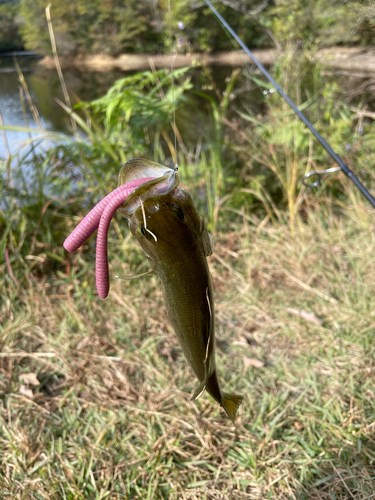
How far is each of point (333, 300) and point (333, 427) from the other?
3.01 ft

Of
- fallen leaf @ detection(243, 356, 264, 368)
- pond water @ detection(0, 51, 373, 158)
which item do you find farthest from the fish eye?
pond water @ detection(0, 51, 373, 158)

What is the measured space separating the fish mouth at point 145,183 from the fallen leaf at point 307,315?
180cm

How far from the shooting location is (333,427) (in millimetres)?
1469

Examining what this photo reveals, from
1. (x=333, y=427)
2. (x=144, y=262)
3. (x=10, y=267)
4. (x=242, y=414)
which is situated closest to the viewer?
(x=333, y=427)

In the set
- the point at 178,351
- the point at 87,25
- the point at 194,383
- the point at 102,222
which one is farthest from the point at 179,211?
the point at 87,25

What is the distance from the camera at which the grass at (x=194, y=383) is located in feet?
4.48

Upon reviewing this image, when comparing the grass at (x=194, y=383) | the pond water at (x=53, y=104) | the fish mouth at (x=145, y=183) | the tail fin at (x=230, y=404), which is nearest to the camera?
the fish mouth at (x=145, y=183)

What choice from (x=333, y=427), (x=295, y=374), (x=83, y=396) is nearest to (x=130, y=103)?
(x=83, y=396)

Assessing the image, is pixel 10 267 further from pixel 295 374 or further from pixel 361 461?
pixel 361 461

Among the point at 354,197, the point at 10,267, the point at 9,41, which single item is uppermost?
the point at 9,41

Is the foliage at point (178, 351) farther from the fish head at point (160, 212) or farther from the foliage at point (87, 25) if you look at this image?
the foliage at point (87, 25)

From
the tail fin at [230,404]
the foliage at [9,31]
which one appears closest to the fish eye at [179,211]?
the tail fin at [230,404]

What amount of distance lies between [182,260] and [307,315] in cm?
175

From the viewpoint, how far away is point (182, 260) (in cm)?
65
